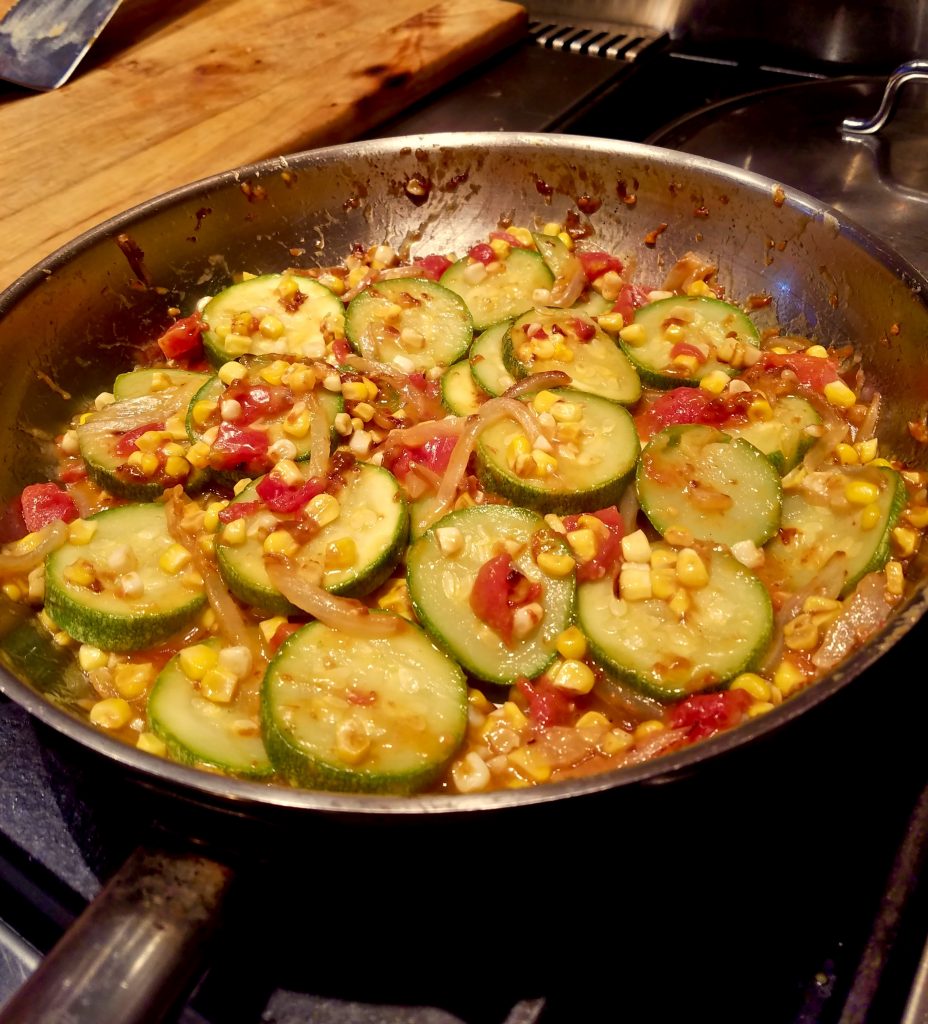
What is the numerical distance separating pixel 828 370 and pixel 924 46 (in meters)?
2.73

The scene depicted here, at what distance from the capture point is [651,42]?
450 centimetres

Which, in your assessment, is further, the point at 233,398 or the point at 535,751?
the point at 233,398

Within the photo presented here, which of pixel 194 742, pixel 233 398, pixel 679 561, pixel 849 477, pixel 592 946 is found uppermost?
pixel 233 398

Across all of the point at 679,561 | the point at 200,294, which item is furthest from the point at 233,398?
the point at 679,561

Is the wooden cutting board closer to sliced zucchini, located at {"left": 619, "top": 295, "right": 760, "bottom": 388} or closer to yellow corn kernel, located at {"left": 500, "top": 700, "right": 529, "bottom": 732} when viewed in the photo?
sliced zucchini, located at {"left": 619, "top": 295, "right": 760, "bottom": 388}

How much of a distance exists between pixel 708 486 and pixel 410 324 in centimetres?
110

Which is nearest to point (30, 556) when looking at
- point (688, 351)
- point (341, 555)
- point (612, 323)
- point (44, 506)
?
point (44, 506)

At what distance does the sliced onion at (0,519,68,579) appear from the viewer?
2074 mm

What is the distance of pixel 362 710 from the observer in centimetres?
166

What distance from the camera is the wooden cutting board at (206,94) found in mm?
3322

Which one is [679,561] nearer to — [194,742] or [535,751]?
[535,751]

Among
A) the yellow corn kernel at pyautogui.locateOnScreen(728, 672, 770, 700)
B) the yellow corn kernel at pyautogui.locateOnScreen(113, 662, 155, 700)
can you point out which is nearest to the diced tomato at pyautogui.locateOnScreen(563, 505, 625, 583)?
the yellow corn kernel at pyautogui.locateOnScreen(728, 672, 770, 700)

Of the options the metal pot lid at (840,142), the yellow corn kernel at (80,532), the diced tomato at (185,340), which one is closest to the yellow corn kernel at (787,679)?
the yellow corn kernel at (80,532)

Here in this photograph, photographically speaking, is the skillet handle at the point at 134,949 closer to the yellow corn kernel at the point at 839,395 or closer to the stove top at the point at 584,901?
the stove top at the point at 584,901
